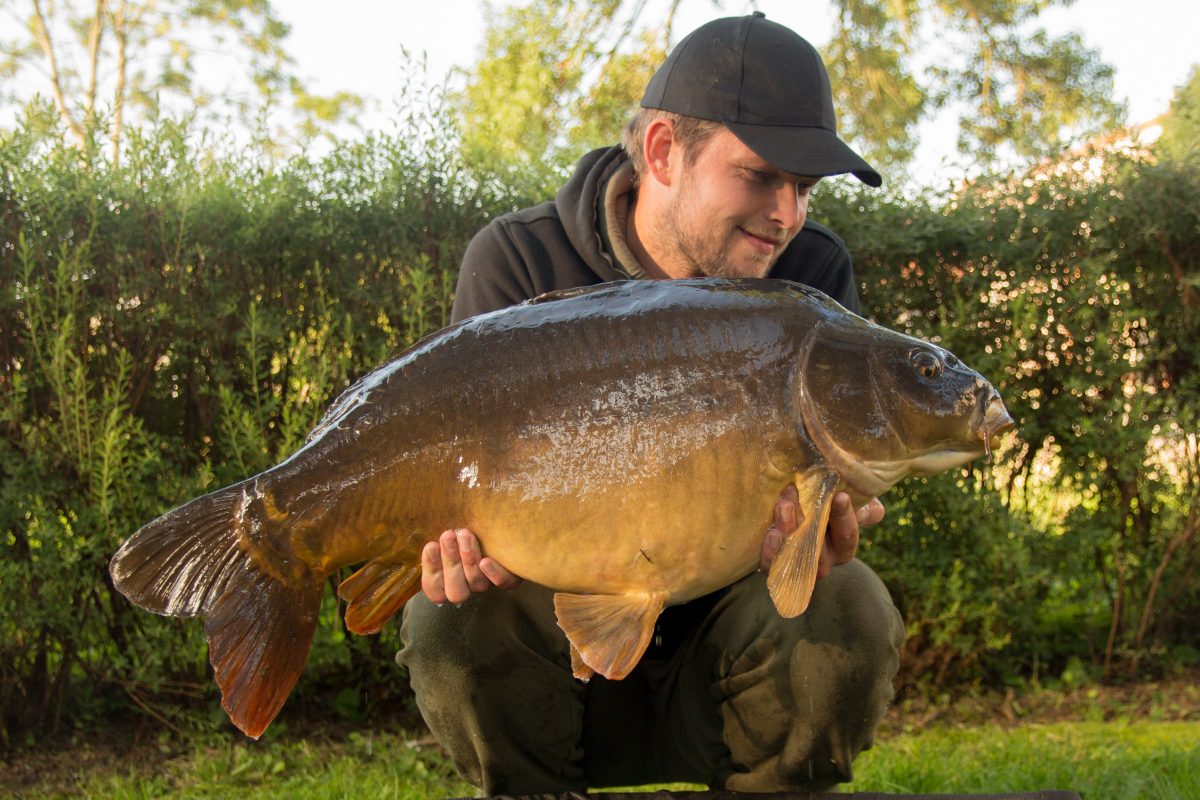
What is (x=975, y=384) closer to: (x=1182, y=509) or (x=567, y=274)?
(x=567, y=274)

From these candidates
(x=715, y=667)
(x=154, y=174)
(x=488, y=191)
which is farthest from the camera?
(x=488, y=191)

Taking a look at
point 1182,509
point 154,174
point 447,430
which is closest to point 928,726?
point 1182,509

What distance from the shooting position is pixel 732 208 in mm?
2369

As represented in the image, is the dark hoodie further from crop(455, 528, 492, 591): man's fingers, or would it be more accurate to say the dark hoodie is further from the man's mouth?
crop(455, 528, 492, 591): man's fingers

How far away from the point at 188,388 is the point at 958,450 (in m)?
2.57

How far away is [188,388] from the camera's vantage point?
3.62m

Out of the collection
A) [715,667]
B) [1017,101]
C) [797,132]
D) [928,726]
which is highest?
A: [1017,101]

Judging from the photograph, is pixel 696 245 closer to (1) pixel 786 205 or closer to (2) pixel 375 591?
(1) pixel 786 205

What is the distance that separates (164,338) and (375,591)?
195cm

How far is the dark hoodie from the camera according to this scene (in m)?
2.57

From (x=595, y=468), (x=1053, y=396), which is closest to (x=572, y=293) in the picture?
(x=595, y=468)

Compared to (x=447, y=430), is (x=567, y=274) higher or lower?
higher

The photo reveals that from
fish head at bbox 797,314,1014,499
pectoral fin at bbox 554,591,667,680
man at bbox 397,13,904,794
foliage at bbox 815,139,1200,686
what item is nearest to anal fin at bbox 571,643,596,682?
pectoral fin at bbox 554,591,667,680

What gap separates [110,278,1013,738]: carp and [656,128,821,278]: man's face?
1.91 feet
